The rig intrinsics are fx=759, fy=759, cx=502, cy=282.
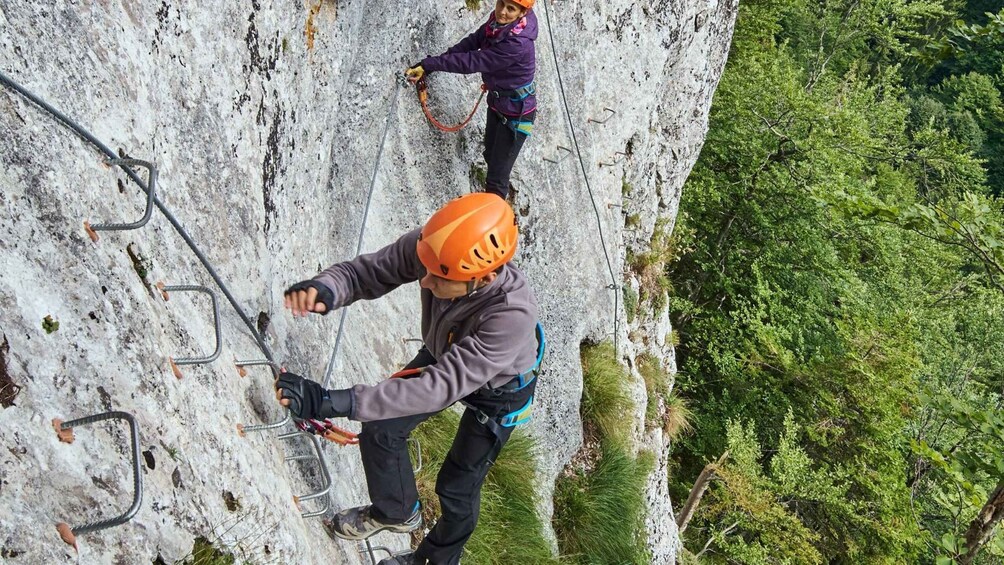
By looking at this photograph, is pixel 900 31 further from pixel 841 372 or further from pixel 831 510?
pixel 831 510

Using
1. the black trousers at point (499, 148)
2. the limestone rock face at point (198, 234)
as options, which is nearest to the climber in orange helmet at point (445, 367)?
the limestone rock face at point (198, 234)

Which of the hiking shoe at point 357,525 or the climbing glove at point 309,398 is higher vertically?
the climbing glove at point 309,398

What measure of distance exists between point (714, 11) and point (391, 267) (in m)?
9.97

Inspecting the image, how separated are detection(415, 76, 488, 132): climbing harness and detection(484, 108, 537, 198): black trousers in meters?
0.18

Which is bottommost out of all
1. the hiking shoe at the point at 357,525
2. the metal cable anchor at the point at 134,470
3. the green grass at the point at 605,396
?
the green grass at the point at 605,396

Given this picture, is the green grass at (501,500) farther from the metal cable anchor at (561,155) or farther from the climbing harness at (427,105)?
the metal cable anchor at (561,155)

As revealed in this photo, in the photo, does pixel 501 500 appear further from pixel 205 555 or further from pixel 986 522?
pixel 986 522

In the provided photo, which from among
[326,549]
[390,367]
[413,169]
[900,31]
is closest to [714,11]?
[413,169]

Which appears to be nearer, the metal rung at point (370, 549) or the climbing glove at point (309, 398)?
the climbing glove at point (309, 398)

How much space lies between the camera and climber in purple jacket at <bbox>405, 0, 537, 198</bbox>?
20.4 ft

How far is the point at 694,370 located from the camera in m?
19.5

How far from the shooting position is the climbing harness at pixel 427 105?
21.5ft

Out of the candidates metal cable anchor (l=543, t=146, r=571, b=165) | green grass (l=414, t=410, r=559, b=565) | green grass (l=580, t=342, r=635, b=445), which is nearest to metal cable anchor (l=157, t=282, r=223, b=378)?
green grass (l=414, t=410, r=559, b=565)

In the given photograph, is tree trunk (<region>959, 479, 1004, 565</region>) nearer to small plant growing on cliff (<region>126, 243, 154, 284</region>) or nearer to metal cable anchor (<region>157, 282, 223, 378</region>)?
metal cable anchor (<region>157, 282, 223, 378</region>)
